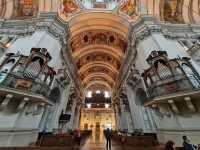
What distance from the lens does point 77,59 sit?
19641 mm

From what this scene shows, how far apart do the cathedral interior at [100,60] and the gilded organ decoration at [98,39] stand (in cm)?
10

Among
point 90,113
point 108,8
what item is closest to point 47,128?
point 108,8

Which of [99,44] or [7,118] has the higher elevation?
[99,44]

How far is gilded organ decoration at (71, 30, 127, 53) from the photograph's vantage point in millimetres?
17266

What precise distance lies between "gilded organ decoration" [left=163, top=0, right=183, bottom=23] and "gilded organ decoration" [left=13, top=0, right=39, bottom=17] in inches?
415

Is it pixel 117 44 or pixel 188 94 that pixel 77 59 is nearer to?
pixel 117 44

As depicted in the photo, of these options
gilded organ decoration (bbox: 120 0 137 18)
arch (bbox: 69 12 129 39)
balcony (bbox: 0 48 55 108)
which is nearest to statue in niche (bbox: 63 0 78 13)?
arch (bbox: 69 12 129 39)

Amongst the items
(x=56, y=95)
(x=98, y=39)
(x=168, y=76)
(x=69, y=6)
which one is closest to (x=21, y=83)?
(x=56, y=95)

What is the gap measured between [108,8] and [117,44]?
4031 millimetres

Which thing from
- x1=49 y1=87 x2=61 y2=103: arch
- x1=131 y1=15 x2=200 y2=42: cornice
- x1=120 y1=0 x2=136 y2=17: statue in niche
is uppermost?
x1=120 y1=0 x2=136 y2=17: statue in niche

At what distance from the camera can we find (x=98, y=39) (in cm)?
1862

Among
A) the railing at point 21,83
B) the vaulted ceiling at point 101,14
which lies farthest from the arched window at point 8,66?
the vaulted ceiling at point 101,14

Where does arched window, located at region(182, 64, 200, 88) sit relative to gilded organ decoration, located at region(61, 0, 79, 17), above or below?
below

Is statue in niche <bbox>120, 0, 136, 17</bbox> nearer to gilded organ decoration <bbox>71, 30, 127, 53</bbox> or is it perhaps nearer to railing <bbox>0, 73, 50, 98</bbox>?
gilded organ decoration <bbox>71, 30, 127, 53</bbox>
